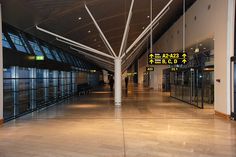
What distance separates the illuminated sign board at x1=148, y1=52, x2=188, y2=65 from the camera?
57.4ft

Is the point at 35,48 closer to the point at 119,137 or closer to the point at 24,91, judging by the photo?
the point at 24,91

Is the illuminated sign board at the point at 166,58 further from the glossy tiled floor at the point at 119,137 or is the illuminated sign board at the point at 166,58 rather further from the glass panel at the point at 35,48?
the glass panel at the point at 35,48

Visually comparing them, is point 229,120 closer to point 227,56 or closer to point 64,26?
point 227,56

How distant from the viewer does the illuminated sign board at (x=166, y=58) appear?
1748cm

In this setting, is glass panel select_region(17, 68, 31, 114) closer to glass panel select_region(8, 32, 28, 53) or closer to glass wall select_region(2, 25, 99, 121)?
glass wall select_region(2, 25, 99, 121)

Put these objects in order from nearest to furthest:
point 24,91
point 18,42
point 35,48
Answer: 1. point 18,42
2. point 35,48
3. point 24,91

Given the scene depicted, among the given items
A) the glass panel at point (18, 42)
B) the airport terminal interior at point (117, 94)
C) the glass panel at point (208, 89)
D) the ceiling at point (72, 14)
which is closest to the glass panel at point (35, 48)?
the airport terminal interior at point (117, 94)

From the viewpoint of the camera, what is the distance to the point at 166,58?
57.7 ft

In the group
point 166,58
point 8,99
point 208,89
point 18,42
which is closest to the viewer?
point 18,42

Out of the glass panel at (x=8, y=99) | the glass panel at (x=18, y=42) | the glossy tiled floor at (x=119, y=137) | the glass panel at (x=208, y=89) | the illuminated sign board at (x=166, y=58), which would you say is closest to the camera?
the glossy tiled floor at (x=119, y=137)

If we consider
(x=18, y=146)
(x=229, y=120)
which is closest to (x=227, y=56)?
(x=229, y=120)

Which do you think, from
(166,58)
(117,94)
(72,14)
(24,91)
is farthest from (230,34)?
(24,91)

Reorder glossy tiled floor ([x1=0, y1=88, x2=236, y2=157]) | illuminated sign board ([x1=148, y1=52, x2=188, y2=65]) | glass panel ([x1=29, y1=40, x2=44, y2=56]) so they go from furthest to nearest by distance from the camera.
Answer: glass panel ([x1=29, y1=40, x2=44, y2=56]), illuminated sign board ([x1=148, y1=52, x2=188, y2=65]), glossy tiled floor ([x1=0, y1=88, x2=236, y2=157])

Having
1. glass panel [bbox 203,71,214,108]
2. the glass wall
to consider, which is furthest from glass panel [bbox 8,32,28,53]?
glass panel [bbox 203,71,214,108]
